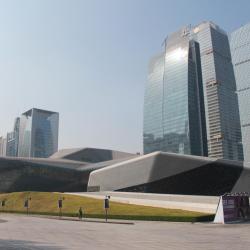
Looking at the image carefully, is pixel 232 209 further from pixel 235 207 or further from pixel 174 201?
pixel 174 201

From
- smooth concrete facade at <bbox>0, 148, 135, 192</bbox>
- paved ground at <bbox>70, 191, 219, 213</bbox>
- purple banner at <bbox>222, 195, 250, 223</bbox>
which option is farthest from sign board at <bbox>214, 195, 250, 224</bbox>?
smooth concrete facade at <bbox>0, 148, 135, 192</bbox>

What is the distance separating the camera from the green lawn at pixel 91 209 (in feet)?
167

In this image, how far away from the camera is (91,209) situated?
214 ft

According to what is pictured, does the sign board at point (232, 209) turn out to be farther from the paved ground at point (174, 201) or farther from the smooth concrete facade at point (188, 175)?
the smooth concrete facade at point (188, 175)

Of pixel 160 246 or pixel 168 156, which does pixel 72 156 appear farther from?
pixel 160 246

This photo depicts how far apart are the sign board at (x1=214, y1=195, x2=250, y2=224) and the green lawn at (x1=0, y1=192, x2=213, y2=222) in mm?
2616

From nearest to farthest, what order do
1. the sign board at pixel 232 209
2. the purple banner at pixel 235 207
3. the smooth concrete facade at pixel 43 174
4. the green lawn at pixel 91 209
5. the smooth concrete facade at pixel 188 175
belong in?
the sign board at pixel 232 209 < the purple banner at pixel 235 207 < the green lawn at pixel 91 209 < the smooth concrete facade at pixel 188 175 < the smooth concrete facade at pixel 43 174

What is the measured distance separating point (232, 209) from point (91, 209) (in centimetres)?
2532

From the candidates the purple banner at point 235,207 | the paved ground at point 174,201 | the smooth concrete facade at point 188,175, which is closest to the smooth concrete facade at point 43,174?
the smooth concrete facade at point 188,175

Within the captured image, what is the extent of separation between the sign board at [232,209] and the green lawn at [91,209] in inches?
103

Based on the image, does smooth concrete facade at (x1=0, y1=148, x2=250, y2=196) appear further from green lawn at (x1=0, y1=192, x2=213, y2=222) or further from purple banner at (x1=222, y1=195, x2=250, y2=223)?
purple banner at (x1=222, y1=195, x2=250, y2=223)

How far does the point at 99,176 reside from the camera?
9381cm

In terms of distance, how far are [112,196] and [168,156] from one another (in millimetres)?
13709

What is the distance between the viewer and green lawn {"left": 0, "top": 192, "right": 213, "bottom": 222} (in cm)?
5093
